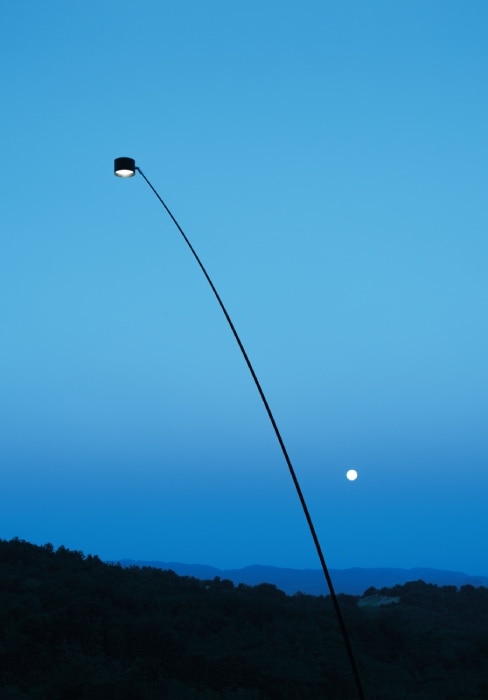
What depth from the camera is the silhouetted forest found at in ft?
58.6

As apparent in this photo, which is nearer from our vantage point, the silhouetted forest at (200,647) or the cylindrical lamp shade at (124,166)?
the cylindrical lamp shade at (124,166)

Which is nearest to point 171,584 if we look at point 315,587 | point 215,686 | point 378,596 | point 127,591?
point 127,591

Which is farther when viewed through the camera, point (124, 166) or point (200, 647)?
point (200, 647)

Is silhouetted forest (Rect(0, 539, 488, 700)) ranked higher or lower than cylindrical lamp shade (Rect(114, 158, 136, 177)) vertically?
lower

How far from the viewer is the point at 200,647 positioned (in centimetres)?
2047

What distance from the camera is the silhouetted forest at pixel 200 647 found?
58.6ft

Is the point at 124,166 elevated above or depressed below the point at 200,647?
above

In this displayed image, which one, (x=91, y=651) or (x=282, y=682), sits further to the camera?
(x=91, y=651)

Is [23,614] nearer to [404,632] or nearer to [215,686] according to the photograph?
[215,686]

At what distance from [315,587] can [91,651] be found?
18306 cm

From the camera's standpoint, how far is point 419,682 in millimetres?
20375

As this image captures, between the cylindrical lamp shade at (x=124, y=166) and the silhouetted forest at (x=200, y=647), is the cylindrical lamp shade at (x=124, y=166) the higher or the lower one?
the higher one

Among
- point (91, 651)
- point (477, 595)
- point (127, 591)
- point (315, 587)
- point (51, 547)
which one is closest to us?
point (91, 651)

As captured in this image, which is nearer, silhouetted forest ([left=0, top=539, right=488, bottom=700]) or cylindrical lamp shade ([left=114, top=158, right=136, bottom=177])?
cylindrical lamp shade ([left=114, top=158, right=136, bottom=177])
